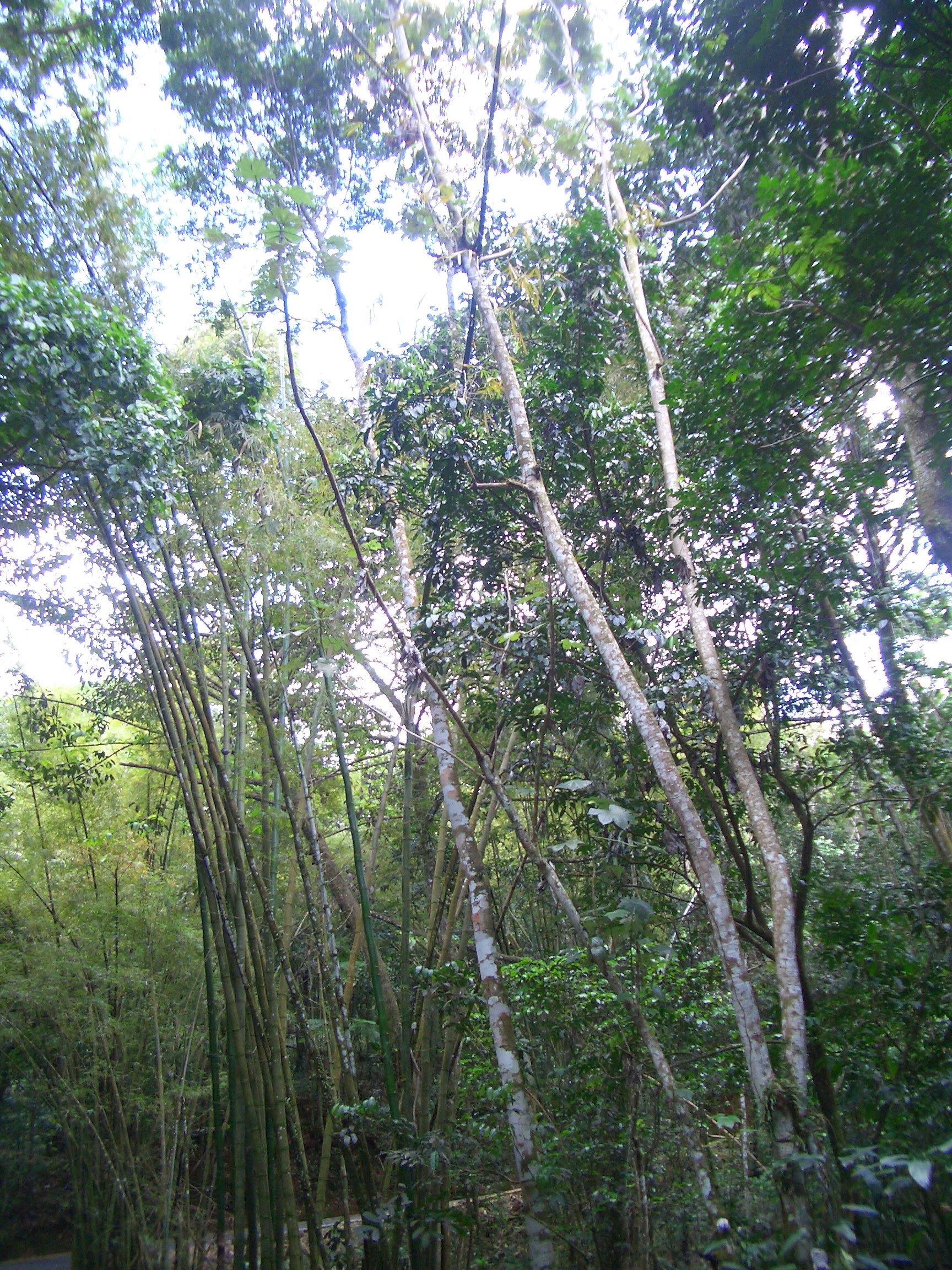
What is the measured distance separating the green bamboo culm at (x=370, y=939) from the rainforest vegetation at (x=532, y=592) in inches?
1.7

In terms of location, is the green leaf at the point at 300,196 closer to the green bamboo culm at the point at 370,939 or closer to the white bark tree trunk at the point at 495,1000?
the green bamboo culm at the point at 370,939

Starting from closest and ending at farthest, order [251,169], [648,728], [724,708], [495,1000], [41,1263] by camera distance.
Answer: [251,169] < [648,728] < [495,1000] < [724,708] < [41,1263]

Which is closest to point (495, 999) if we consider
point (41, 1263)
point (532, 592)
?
point (532, 592)

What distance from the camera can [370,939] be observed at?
276 centimetres

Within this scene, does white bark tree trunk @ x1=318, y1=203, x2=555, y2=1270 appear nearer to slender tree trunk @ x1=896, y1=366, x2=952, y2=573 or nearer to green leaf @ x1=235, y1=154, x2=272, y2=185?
green leaf @ x1=235, y1=154, x2=272, y2=185

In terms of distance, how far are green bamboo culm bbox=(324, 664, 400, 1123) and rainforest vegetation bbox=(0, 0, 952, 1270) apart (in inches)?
1.7

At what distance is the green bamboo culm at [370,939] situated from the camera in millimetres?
2525

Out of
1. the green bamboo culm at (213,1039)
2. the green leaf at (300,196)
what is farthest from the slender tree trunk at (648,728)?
the green leaf at (300,196)

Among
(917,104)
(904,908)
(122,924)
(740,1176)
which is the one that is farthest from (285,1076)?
(917,104)

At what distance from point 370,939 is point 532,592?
5.37ft

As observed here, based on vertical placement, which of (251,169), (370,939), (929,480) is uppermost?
(251,169)

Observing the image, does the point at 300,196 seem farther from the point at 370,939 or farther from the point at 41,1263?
the point at 41,1263

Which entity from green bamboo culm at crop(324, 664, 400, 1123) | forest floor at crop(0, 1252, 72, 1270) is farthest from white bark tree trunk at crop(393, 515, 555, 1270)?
forest floor at crop(0, 1252, 72, 1270)

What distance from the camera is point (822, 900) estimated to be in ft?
8.48
